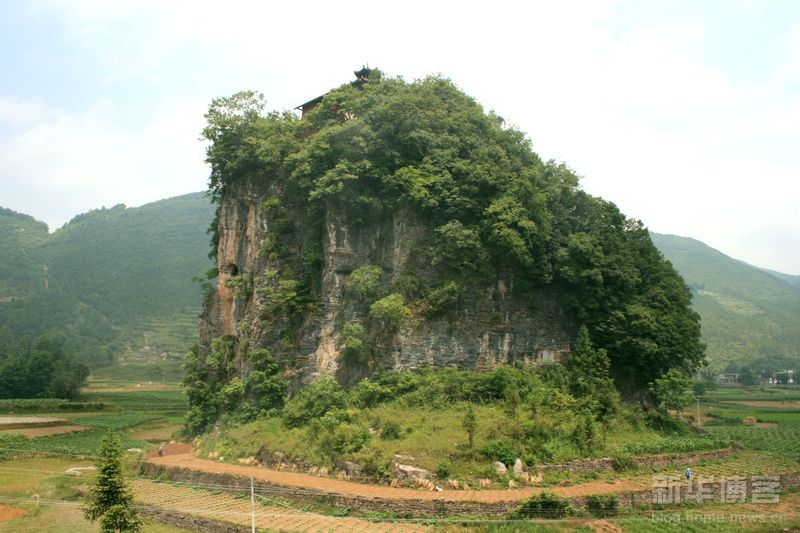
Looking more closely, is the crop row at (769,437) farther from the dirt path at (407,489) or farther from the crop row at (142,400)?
the crop row at (142,400)

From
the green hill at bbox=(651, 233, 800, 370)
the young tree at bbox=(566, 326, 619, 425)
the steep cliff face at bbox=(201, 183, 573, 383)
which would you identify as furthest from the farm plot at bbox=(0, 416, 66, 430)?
the green hill at bbox=(651, 233, 800, 370)

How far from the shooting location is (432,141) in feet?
96.5

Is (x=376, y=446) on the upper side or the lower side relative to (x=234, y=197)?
lower

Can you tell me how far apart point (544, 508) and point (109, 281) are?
12020cm

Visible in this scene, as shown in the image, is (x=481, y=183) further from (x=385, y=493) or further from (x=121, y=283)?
(x=121, y=283)

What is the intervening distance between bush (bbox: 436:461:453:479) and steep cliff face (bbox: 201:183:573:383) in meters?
6.47

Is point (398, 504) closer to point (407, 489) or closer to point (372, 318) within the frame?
point (407, 489)

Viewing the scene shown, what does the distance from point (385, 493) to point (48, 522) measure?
43.4ft

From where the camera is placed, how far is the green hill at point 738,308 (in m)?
103

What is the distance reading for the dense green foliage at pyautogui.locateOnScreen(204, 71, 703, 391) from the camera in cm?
2795

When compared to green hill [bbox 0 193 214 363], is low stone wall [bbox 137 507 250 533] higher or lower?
lower

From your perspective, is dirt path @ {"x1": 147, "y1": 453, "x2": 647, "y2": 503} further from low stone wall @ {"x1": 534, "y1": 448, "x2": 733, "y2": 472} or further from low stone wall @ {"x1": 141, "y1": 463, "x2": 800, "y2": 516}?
low stone wall @ {"x1": 534, "y1": 448, "x2": 733, "y2": 472}

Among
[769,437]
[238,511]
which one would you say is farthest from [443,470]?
[769,437]

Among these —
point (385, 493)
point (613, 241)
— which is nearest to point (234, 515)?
point (385, 493)
